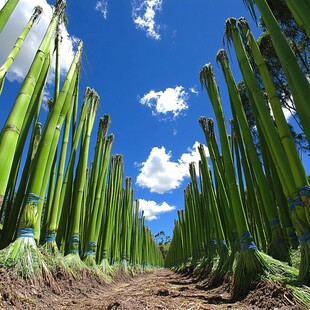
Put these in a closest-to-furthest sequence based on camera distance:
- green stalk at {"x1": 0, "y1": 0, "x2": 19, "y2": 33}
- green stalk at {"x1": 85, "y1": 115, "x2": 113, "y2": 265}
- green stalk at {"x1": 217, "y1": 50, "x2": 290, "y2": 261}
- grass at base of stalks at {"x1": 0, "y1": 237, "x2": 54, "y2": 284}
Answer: grass at base of stalks at {"x1": 0, "y1": 237, "x2": 54, "y2": 284}, green stalk at {"x1": 0, "y1": 0, "x2": 19, "y2": 33}, green stalk at {"x1": 217, "y1": 50, "x2": 290, "y2": 261}, green stalk at {"x1": 85, "y1": 115, "x2": 113, "y2": 265}

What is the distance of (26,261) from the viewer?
94.3 inches

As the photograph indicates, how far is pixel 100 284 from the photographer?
4.32 metres

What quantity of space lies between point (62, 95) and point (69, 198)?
2.07 m

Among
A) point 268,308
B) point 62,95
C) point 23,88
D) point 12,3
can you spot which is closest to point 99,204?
point 62,95

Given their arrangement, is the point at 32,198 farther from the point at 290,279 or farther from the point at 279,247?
the point at 279,247

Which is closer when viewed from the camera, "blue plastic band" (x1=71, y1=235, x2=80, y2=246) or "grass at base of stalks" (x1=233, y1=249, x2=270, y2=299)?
"grass at base of stalks" (x1=233, y1=249, x2=270, y2=299)

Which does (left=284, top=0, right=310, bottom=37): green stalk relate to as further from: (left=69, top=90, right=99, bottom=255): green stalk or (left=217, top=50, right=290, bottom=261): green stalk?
(left=69, top=90, right=99, bottom=255): green stalk

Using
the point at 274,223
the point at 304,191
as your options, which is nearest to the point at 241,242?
the point at 274,223

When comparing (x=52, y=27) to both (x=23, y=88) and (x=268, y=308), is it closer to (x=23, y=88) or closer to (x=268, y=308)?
(x=23, y=88)

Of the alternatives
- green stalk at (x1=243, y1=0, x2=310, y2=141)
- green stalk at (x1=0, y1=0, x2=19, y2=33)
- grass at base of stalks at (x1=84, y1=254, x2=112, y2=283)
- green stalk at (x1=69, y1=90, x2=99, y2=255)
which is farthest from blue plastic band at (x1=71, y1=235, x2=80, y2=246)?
green stalk at (x1=243, y1=0, x2=310, y2=141)

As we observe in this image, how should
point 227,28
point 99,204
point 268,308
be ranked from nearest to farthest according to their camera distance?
point 268,308
point 227,28
point 99,204

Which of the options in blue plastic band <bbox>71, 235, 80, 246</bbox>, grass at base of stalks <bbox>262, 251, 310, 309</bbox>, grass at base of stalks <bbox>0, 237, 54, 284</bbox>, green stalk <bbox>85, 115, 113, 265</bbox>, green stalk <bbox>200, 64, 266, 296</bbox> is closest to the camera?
grass at base of stalks <bbox>262, 251, 310, 309</bbox>

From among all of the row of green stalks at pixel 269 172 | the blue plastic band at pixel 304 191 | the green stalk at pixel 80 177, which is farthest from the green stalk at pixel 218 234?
the green stalk at pixel 80 177

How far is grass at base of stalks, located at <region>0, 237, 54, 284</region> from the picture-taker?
2.27 m
